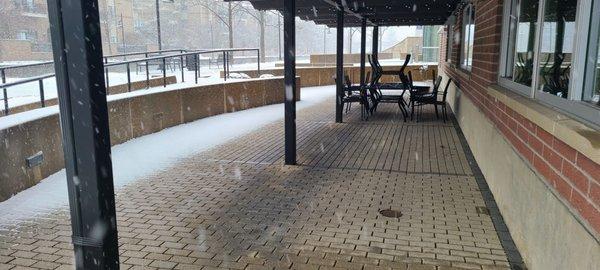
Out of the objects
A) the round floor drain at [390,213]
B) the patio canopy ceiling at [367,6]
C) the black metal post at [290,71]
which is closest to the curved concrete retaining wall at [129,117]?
the patio canopy ceiling at [367,6]

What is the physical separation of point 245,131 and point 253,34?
69183mm

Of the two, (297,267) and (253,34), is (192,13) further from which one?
(297,267)

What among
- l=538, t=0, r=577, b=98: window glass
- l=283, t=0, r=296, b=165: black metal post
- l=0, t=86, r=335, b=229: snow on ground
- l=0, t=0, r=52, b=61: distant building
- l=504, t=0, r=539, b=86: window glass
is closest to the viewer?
l=538, t=0, r=577, b=98: window glass

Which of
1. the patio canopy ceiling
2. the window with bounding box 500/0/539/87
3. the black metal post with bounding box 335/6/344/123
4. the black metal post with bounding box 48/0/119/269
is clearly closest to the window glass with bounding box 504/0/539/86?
the window with bounding box 500/0/539/87

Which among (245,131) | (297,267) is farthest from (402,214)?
(245,131)

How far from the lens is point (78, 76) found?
2443 millimetres

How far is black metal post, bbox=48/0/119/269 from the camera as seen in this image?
2.40m

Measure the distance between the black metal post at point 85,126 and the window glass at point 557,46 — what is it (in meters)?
2.81

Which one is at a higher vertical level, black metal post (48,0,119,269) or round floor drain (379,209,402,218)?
black metal post (48,0,119,269)

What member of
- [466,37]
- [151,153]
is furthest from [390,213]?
[466,37]

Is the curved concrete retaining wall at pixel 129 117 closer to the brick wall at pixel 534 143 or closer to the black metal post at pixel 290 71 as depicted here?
the black metal post at pixel 290 71

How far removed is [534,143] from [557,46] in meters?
0.72

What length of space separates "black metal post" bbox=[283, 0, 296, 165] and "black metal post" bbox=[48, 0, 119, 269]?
4.10m

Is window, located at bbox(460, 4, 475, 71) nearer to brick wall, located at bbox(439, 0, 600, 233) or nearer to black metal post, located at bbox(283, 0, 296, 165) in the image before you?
brick wall, located at bbox(439, 0, 600, 233)
